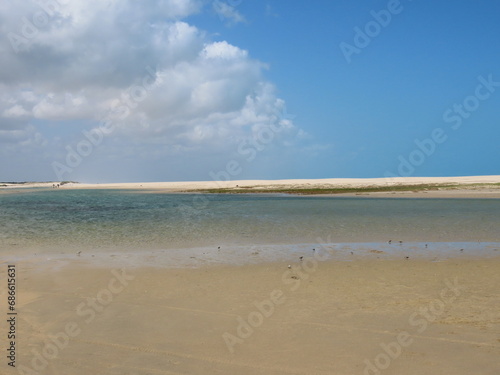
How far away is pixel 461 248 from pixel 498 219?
1260 centimetres

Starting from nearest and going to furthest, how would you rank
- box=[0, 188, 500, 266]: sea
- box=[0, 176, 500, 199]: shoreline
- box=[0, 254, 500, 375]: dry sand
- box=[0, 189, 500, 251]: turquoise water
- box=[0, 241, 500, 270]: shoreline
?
→ box=[0, 254, 500, 375]: dry sand < box=[0, 241, 500, 270]: shoreline < box=[0, 188, 500, 266]: sea < box=[0, 189, 500, 251]: turquoise water < box=[0, 176, 500, 199]: shoreline

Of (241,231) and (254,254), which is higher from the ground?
(241,231)

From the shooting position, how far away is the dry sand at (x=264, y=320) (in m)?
6.38

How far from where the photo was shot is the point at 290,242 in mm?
18641

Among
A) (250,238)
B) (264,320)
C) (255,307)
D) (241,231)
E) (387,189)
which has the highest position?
(387,189)

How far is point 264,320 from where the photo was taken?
8.23 meters

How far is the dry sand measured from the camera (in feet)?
20.9

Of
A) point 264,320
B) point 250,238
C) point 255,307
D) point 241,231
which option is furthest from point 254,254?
point 264,320

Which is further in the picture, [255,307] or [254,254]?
[254,254]

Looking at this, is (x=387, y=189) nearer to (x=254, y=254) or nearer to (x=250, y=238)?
(x=250, y=238)

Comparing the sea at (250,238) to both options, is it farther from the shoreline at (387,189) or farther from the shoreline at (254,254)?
the shoreline at (387,189)

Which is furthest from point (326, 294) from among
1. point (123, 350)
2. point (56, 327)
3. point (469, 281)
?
point (56, 327)

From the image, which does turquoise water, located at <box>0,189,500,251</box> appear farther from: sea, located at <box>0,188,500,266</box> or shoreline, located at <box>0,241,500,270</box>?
shoreline, located at <box>0,241,500,270</box>

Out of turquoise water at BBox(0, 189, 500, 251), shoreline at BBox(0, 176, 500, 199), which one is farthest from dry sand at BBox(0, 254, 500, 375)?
shoreline at BBox(0, 176, 500, 199)
